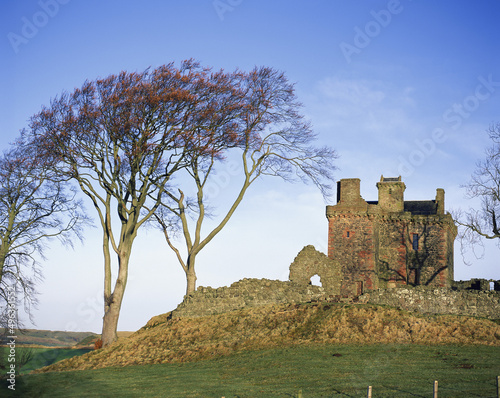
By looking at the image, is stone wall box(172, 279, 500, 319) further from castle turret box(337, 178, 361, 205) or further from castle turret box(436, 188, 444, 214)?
castle turret box(436, 188, 444, 214)

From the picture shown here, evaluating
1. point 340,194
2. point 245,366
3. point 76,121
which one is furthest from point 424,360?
point 340,194

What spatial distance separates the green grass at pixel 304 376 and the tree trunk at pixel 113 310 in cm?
482

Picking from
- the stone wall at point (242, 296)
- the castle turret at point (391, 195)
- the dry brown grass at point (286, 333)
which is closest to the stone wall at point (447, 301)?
the dry brown grass at point (286, 333)

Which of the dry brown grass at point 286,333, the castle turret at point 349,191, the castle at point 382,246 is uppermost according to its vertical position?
the castle turret at point 349,191

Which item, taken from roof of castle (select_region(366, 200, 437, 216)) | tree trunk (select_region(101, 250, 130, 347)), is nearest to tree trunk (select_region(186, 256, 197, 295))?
tree trunk (select_region(101, 250, 130, 347))

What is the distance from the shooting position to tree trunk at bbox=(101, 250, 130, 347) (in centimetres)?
3056

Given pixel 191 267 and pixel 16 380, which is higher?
pixel 191 267

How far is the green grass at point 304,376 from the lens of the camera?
62.8 feet

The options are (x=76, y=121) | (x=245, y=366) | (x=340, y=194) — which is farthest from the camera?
(x=340, y=194)

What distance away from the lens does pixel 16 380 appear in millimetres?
22781

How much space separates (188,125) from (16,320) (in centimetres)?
1311

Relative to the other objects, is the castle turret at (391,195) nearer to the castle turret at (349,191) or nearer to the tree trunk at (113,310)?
the castle turret at (349,191)

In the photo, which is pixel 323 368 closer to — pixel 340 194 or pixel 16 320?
pixel 16 320

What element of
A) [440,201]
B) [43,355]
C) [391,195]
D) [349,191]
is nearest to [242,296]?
[43,355]
